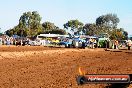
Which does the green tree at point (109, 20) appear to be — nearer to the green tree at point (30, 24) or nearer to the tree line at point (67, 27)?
the tree line at point (67, 27)

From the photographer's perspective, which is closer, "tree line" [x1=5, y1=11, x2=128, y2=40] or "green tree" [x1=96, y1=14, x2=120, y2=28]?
"tree line" [x1=5, y1=11, x2=128, y2=40]

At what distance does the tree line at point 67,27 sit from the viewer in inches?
4826

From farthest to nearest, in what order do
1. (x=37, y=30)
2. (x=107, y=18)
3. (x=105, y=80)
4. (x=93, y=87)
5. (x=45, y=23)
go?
(x=107, y=18) → (x=45, y=23) → (x=37, y=30) → (x=93, y=87) → (x=105, y=80)

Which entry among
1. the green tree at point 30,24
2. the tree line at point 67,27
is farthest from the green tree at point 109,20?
the green tree at point 30,24

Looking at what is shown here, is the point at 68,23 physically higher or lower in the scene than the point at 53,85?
higher

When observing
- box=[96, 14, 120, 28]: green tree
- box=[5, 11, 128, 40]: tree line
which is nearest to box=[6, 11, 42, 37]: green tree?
box=[5, 11, 128, 40]: tree line

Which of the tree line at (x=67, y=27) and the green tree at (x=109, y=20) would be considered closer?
the tree line at (x=67, y=27)

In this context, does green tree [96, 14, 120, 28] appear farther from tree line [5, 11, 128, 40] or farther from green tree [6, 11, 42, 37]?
green tree [6, 11, 42, 37]

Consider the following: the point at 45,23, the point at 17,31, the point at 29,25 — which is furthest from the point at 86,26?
the point at 17,31

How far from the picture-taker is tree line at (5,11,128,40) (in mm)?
122581

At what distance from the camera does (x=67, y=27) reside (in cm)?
15775

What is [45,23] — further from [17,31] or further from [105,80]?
[105,80]

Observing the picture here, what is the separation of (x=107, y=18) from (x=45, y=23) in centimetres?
2842

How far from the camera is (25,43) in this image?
6000 centimetres
